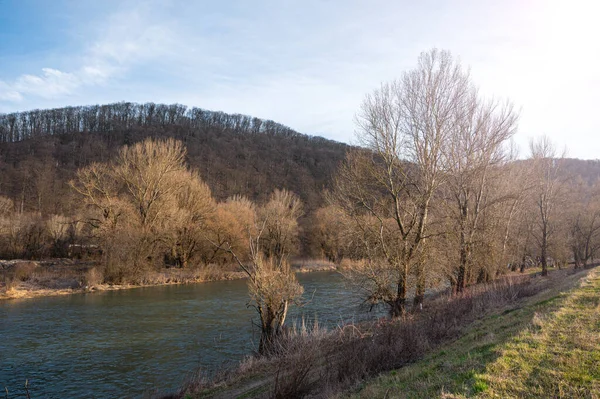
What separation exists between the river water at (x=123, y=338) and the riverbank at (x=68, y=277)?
2120mm

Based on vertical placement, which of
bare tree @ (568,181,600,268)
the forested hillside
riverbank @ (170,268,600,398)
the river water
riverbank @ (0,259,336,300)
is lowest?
the river water

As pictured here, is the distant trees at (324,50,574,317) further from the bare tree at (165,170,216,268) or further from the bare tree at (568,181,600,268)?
the bare tree at (165,170,216,268)

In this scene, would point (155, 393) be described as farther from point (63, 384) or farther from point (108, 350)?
point (108, 350)

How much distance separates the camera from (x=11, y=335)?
17156 mm

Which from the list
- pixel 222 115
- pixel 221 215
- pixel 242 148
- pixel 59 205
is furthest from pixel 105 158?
pixel 222 115

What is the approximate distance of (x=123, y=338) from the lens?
17.1 meters

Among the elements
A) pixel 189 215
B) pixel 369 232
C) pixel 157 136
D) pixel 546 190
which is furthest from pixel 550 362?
pixel 157 136

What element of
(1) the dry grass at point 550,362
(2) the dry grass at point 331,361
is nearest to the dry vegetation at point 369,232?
(2) the dry grass at point 331,361

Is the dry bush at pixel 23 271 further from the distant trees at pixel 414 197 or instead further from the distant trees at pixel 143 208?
the distant trees at pixel 414 197

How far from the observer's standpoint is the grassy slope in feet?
17.5

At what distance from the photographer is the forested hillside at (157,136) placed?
2623 inches

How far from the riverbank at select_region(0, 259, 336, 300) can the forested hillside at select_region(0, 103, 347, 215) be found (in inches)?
977

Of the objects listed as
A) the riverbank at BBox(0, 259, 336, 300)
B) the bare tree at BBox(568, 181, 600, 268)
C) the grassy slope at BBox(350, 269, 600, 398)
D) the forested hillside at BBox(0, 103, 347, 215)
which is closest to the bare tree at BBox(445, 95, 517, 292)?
the grassy slope at BBox(350, 269, 600, 398)

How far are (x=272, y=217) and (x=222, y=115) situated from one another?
10517 centimetres
